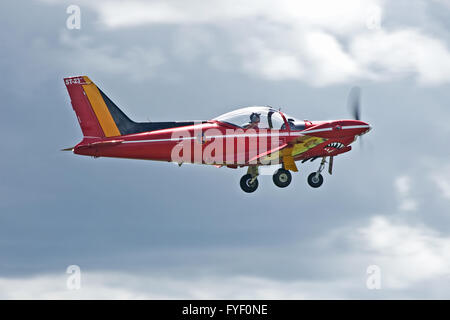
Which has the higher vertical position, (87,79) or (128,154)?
(87,79)

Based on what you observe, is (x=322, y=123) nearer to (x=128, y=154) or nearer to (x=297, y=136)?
(x=297, y=136)

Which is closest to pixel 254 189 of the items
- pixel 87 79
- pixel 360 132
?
pixel 360 132

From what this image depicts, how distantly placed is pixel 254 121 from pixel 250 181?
319 centimetres

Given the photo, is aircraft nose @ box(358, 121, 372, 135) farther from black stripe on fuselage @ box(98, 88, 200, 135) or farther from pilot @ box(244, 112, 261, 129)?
black stripe on fuselage @ box(98, 88, 200, 135)

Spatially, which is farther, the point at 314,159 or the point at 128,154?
the point at 314,159

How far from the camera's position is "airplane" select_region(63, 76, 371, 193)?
52.1 m

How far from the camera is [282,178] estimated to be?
2111 inches

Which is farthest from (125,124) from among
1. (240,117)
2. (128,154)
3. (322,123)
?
(322,123)

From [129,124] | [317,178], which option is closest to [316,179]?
[317,178]

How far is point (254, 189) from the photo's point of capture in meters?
54.7

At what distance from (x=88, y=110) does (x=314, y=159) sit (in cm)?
1106

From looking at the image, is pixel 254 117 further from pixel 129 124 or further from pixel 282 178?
pixel 129 124

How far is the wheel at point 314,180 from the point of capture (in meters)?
55.0

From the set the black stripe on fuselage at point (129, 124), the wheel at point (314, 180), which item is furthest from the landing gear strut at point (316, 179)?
the black stripe on fuselage at point (129, 124)
